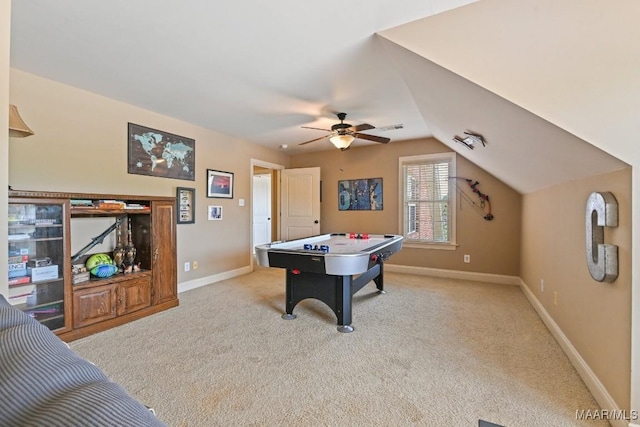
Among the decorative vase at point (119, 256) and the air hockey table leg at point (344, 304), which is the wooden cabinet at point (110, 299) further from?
the air hockey table leg at point (344, 304)

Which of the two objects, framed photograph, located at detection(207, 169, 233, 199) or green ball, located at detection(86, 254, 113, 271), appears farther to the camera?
framed photograph, located at detection(207, 169, 233, 199)

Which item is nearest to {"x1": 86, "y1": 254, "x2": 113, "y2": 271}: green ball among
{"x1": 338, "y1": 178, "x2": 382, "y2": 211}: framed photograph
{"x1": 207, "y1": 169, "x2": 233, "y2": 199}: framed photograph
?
{"x1": 207, "y1": 169, "x2": 233, "y2": 199}: framed photograph

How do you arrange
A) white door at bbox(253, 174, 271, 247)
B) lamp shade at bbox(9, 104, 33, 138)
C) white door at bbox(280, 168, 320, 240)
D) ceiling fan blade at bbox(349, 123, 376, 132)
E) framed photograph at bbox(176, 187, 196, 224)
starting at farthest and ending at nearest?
1. white door at bbox(253, 174, 271, 247)
2. white door at bbox(280, 168, 320, 240)
3. framed photograph at bbox(176, 187, 196, 224)
4. ceiling fan blade at bbox(349, 123, 376, 132)
5. lamp shade at bbox(9, 104, 33, 138)

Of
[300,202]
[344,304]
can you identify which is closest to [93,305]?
[344,304]

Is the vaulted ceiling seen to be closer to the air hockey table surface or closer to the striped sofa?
the air hockey table surface

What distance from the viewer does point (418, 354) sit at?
2.14 m

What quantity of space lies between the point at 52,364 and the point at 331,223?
4.97 m

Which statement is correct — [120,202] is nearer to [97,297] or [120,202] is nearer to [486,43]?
[97,297]

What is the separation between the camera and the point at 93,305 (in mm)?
2541

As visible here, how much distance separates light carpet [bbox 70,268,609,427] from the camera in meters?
1.53

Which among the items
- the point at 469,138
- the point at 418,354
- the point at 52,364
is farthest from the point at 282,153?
the point at 52,364

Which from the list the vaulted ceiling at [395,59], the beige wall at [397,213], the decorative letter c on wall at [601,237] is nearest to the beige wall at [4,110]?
the vaulted ceiling at [395,59]

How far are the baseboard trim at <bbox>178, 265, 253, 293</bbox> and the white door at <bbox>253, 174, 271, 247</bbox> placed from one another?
6.56 ft

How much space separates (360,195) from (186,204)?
115 inches
